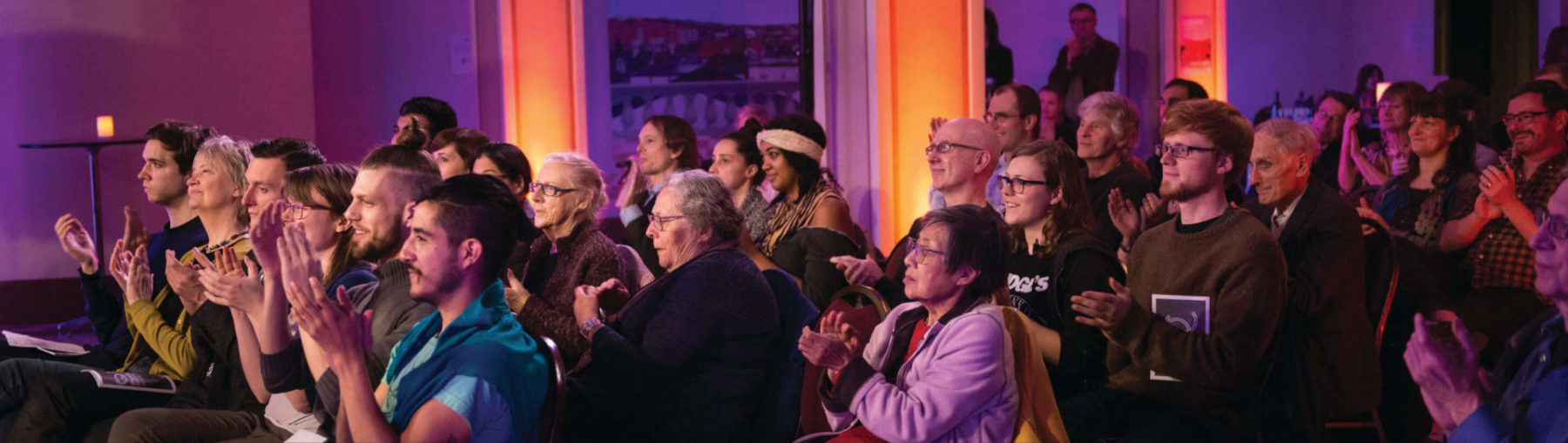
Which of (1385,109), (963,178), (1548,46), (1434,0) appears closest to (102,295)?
(963,178)

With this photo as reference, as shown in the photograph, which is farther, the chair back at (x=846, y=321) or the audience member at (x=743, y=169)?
the audience member at (x=743, y=169)

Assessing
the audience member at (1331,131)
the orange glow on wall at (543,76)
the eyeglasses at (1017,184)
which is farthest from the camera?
the orange glow on wall at (543,76)

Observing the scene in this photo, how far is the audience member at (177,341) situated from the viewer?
3031mm

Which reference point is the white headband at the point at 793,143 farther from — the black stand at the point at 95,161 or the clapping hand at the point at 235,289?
the black stand at the point at 95,161

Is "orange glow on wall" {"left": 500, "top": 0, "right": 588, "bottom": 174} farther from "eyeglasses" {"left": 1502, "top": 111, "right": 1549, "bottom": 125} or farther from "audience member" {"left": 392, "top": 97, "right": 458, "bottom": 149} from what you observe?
"eyeglasses" {"left": 1502, "top": 111, "right": 1549, "bottom": 125}

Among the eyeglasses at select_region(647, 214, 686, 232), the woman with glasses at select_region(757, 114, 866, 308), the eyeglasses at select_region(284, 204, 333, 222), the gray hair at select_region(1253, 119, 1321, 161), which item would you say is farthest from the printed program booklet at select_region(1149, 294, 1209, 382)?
the eyeglasses at select_region(284, 204, 333, 222)

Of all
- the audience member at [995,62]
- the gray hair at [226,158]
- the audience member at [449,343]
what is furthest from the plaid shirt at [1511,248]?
the gray hair at [226,158]

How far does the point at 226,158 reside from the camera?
3623 millimetres

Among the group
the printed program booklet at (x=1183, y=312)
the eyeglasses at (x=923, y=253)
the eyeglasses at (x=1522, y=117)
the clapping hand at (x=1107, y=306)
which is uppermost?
the eyeglasses at (x=1522, y=117)

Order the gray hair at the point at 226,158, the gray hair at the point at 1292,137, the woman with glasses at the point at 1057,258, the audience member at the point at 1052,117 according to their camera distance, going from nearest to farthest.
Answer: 1. the woman with glasses at the point at 1057,258
2. the gray hair at the point at 1292,137
3. the gray hair at the point at 226,158
4. the audience member at the point at 1052,117

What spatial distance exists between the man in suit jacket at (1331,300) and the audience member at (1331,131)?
275cm

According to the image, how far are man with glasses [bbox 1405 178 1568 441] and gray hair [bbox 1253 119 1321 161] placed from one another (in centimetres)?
134

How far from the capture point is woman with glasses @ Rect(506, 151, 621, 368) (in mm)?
3428

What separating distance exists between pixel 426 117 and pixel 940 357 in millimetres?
3595
